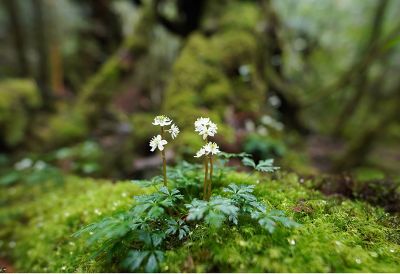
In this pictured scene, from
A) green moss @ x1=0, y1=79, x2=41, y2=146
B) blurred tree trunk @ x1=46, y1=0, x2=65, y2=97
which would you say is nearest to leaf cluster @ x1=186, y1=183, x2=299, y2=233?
green moss @ x1=0, y1=79, x2=41, y2=146

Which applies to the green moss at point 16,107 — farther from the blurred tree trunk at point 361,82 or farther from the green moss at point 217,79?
the blurred tree trunk at point 361,82

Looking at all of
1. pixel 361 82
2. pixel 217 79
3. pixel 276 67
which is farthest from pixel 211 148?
pixel 361 82

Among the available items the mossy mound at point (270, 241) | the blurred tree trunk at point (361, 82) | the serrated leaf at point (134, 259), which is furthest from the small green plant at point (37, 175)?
the blurred tree trunk at point (361, 82)

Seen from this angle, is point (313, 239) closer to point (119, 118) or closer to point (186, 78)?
point (186, 78)

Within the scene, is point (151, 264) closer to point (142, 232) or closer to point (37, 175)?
point (142, 232)

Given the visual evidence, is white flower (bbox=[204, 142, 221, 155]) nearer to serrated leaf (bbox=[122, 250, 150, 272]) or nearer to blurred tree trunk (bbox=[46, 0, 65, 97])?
serrated leaf (bbox=[122, 250, 150, 272])
